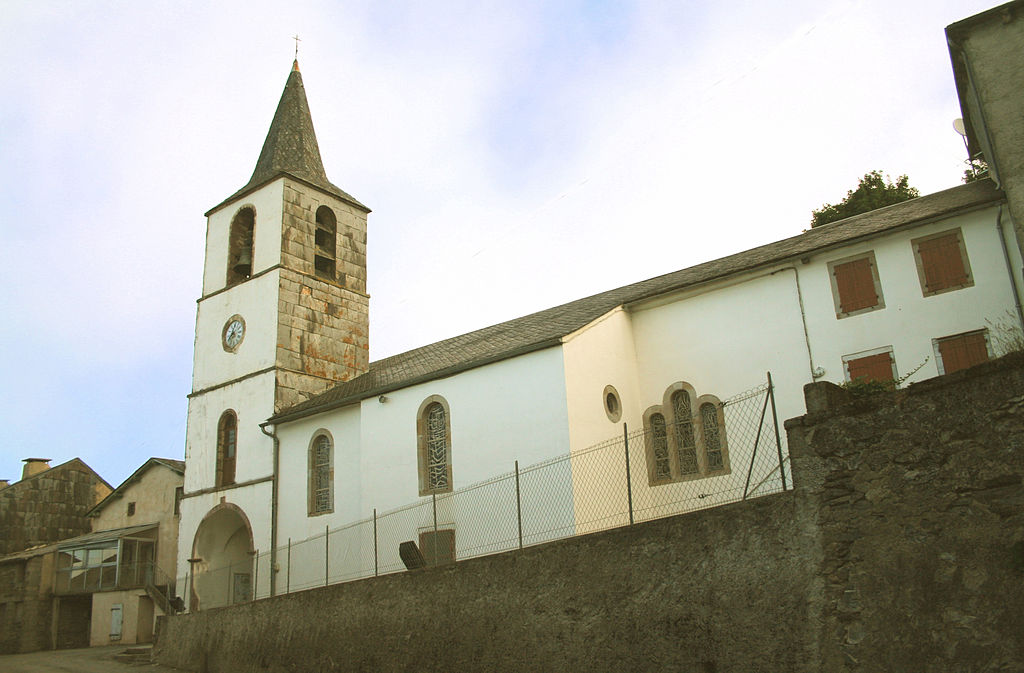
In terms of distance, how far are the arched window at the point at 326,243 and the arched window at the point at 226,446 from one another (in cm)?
536

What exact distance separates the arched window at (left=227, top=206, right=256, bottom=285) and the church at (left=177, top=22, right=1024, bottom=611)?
0.12m

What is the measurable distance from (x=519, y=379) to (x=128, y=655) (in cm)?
1318

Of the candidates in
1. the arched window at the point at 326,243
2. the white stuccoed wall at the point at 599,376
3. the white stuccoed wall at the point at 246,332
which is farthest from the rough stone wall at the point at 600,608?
the arched window at the point at 326,243

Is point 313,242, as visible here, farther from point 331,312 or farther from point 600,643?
point 600,643

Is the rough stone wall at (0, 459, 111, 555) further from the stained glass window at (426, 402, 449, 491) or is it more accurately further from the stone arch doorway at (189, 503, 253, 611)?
the stained glass window at (426, 402, 449, 491)

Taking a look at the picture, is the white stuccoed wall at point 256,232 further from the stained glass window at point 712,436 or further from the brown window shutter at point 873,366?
the brown window shutter at point 873,366

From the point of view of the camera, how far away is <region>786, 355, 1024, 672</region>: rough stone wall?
772 cm

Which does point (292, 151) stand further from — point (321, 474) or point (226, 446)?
point (321, 474)

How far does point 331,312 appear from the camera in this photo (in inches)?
1053

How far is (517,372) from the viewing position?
60.6 feet

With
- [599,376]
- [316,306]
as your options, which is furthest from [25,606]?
[599,376]

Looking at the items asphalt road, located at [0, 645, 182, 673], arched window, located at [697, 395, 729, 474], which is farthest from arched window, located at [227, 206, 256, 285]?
arched window, located at [697, 395, 729, 474]

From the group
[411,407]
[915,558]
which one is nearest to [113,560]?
[411,407]

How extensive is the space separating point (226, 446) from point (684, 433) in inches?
561
